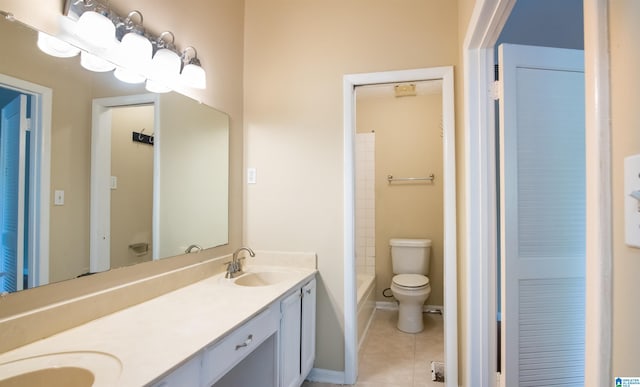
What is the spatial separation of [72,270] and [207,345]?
61 centimetres

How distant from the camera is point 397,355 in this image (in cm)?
237

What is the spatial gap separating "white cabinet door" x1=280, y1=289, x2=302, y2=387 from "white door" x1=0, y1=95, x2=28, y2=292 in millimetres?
1016

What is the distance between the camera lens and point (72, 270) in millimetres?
1093

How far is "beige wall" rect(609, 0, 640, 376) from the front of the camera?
437 millimetres

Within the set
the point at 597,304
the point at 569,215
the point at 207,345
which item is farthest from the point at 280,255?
the point at 597,304

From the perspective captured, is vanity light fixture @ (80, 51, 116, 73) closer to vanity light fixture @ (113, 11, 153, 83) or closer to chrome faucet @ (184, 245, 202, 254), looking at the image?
vanity light fixture @ (113, 11, 153, 83)

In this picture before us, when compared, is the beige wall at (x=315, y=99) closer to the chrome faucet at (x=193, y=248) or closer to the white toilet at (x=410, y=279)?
the chrome faucet at (x=193, y=248)

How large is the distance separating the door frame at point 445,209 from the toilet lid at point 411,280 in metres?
0.89

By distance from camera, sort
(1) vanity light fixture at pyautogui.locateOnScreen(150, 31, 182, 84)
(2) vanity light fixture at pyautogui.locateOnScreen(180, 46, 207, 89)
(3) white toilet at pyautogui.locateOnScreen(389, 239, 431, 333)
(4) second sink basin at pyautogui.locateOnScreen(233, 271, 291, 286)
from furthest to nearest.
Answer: (3) white toilet at pyautogui.locateOnScreen(389, 239, 431, 333)
(4) second sink basin at pyautogui.locateOnScreen(233, 271, 291, 286)
(2) vanity light fixture at pyautogui.locateOnScreen(180, 46, 207, 89)
(1) vanity light fixture at pyautogui.locateOnScreen(150, 31, 182, 84)

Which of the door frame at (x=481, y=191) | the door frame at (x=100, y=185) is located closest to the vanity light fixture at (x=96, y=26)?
the door frame at (x=100, y=185)

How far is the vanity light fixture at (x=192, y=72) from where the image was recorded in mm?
1616

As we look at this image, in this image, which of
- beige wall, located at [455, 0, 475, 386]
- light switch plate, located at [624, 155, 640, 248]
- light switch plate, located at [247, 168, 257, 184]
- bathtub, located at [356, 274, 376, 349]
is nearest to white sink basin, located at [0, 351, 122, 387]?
light switch plate, located at [624, 155, 640, 248]

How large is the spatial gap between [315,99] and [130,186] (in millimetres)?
1253

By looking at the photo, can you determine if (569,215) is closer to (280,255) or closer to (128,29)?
(280,255)
